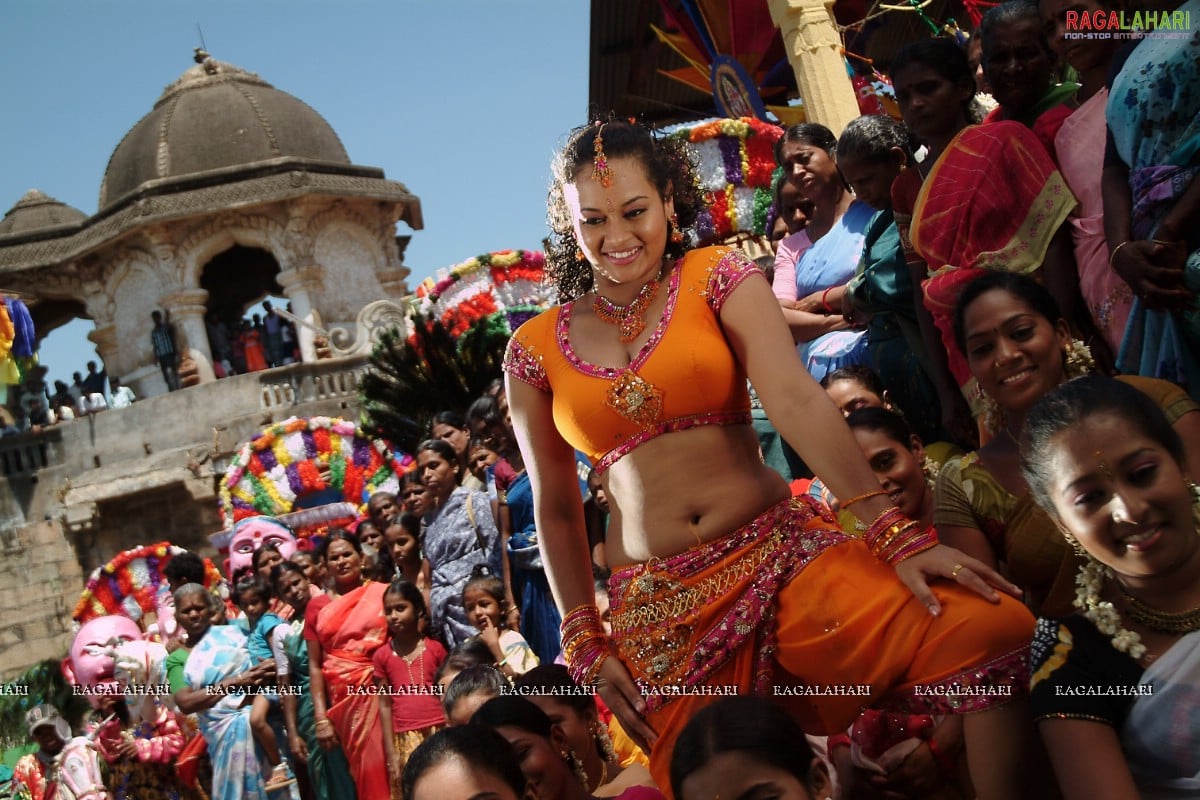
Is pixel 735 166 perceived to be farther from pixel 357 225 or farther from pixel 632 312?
pixel 357 225

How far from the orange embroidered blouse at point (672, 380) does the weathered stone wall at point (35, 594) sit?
802 inches

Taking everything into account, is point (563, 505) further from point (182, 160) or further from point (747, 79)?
point (182, 160)

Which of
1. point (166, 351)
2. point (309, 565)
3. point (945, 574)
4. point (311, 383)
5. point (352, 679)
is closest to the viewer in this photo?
point (945, 574)

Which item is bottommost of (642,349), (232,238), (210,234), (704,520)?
(704,520)

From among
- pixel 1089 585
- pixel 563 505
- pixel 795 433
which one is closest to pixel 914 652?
pixel 1089 585

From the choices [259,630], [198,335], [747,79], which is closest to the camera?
[259,630]

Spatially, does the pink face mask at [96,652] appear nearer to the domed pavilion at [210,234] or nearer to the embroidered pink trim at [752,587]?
the embroidered pink trim at [752,587]

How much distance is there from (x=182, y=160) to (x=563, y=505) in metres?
28.6

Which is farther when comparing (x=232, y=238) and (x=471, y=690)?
(x=232, y=238)

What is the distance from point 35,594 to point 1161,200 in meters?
21.9

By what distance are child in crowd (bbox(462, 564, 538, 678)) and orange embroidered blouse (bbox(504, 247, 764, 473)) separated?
273 centimetres

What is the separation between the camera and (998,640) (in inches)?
95.6

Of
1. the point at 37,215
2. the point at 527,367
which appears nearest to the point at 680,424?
the point at 527,367

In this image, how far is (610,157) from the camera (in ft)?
9.91
